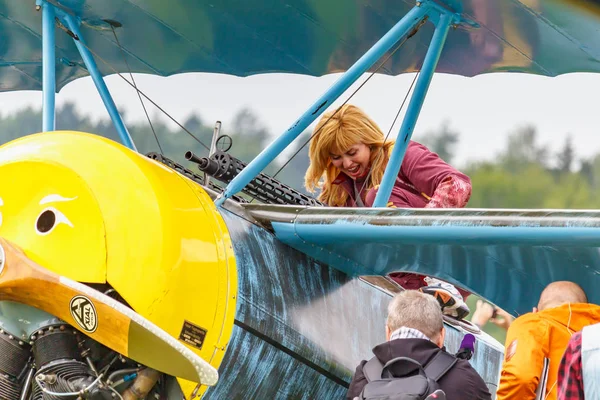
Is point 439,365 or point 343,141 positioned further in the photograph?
point 343,141

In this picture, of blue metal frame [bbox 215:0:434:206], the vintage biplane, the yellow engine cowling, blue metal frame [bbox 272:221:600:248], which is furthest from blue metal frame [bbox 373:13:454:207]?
the yellow engine cowling

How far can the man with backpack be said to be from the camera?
3.83m

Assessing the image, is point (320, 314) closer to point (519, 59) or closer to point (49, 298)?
point (49, 298)

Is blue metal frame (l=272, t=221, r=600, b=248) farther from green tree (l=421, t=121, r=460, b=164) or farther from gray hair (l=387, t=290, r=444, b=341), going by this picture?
green tree (l=421, t=121, r=460, b=164)

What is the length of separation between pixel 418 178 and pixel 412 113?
39 centimetres

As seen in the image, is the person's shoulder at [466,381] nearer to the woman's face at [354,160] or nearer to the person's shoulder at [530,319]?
the person's shoulder at [530,319]

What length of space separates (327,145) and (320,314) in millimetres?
1395

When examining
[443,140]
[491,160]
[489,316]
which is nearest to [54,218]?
[489,316]

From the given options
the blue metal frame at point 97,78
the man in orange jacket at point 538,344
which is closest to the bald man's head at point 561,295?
the man in orange jacket at point 538,344

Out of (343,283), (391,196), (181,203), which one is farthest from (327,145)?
(181,203)

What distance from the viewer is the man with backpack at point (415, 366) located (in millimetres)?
3826

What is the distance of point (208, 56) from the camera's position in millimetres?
7863

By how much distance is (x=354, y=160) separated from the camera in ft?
20.8

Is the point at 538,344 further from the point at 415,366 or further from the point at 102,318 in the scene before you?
the point at 102,318
